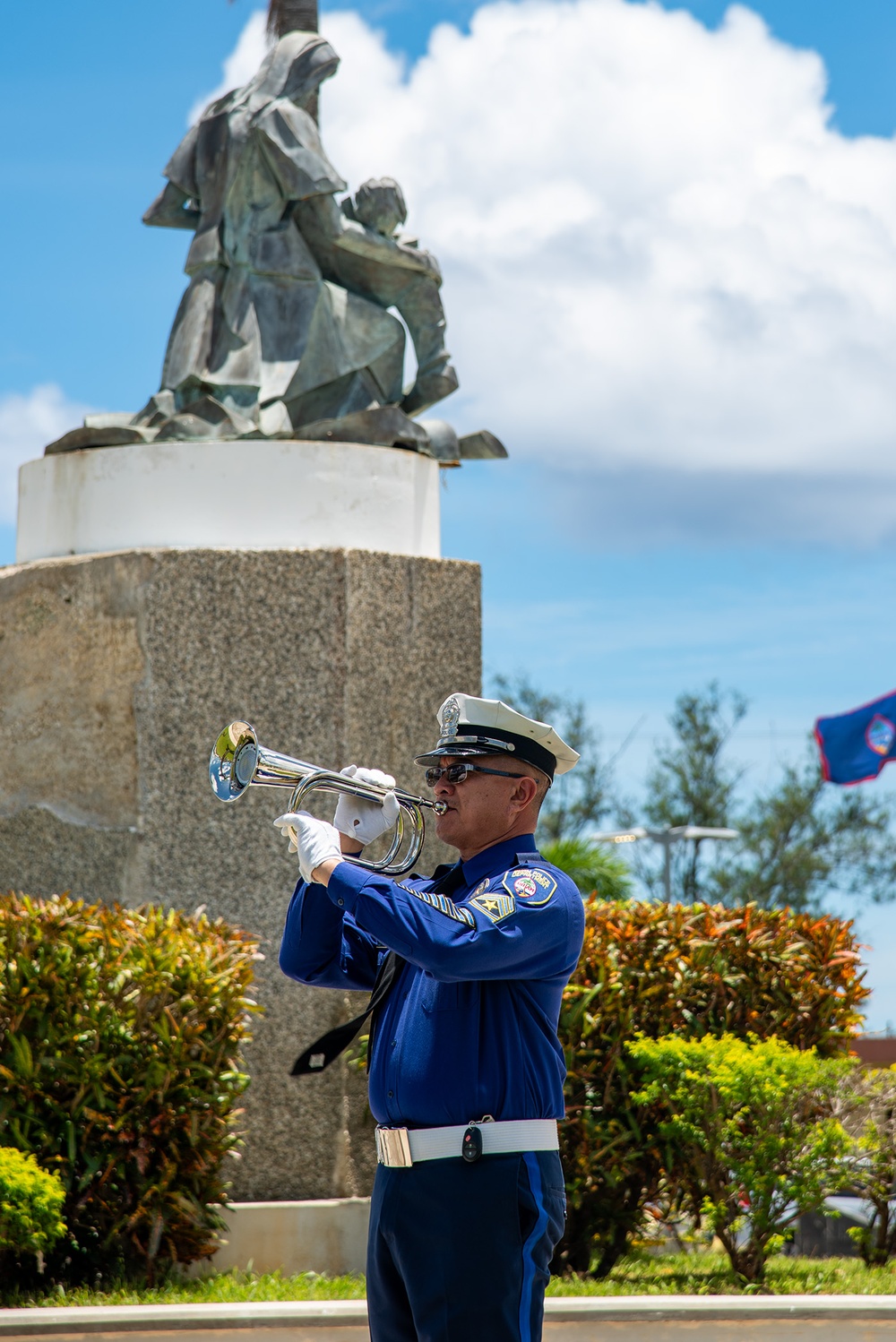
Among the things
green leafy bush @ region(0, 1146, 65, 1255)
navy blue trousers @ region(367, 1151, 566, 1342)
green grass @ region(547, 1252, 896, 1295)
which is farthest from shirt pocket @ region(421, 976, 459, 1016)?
green grass @ region(547, 1252, 896, 1295)

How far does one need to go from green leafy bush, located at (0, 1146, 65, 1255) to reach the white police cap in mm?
3080

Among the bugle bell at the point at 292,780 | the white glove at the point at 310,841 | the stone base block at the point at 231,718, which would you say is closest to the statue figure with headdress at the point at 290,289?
the stone base block at the point at 231,718

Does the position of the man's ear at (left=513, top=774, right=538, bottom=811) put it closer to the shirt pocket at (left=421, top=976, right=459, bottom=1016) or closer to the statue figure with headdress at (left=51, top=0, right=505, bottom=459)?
the shirt pocket at (left=421, top=976, right=459, bottom=1016)

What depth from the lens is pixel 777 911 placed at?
799 cm

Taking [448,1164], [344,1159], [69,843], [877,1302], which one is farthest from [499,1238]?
[69,843]

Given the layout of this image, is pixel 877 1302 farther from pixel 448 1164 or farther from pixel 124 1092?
pixel 448 1164

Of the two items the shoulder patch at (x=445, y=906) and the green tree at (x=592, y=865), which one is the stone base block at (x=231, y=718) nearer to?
the shoulder patch at (x=445, y=906)

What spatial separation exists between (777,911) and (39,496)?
4.23 meters

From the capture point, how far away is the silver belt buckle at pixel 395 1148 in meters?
3.81

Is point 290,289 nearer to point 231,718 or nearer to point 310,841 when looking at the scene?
point 231,718

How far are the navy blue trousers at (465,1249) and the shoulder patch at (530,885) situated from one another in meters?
0.55

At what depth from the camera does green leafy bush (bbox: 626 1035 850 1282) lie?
7.05 m

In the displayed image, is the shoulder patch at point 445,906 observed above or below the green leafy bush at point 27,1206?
above

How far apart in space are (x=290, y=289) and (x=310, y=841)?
585cm
